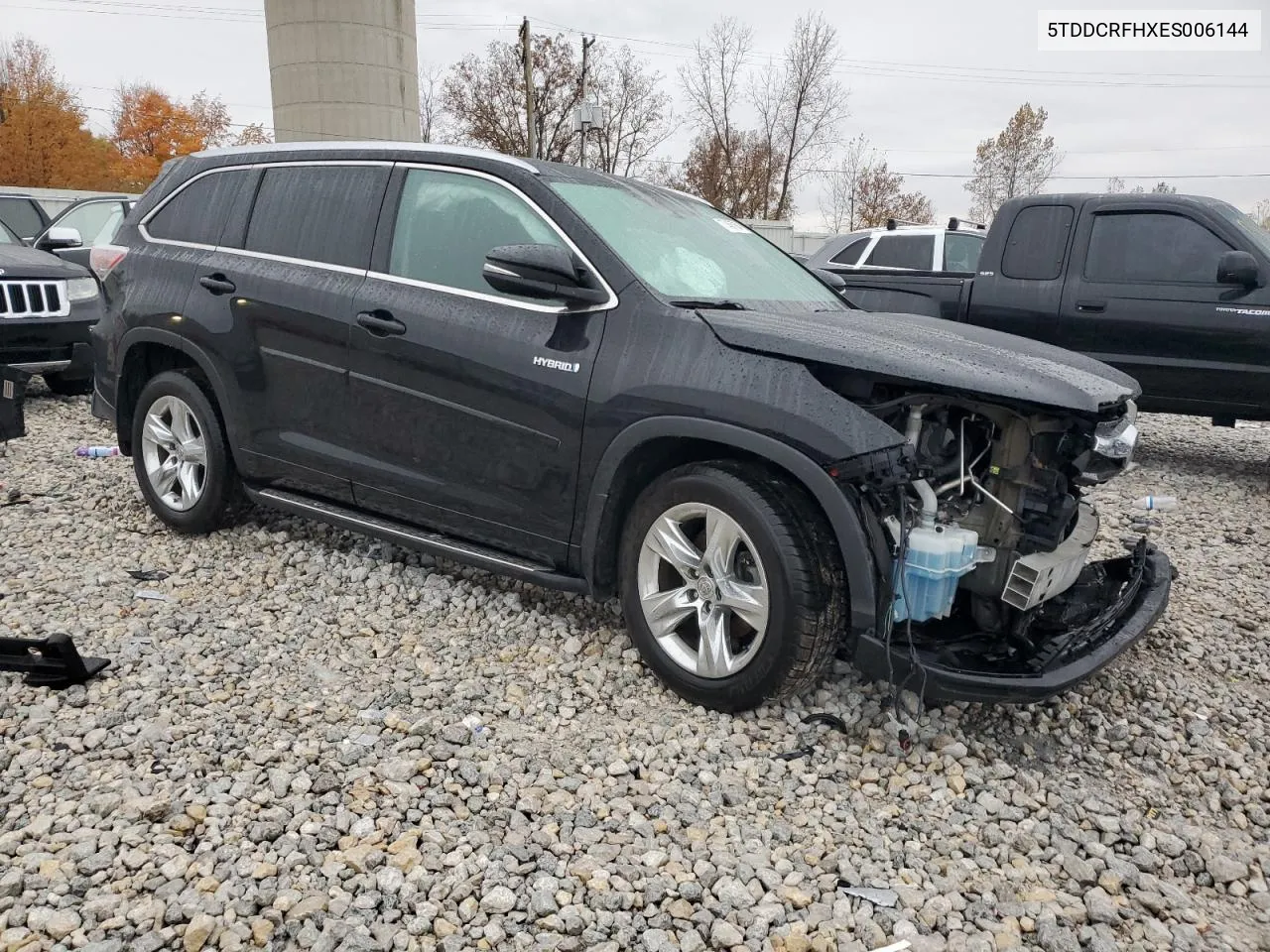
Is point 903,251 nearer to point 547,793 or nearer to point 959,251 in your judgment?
point 959,251

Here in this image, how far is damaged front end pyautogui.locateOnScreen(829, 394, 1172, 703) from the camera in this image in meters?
2.84

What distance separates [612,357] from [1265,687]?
2782mm

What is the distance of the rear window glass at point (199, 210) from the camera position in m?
4.61

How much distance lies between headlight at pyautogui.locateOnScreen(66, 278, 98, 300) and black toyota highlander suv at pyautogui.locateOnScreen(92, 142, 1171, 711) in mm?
4168

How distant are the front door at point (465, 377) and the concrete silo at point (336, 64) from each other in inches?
799

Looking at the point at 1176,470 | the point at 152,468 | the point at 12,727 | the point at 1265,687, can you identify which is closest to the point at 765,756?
the point at 1265,687

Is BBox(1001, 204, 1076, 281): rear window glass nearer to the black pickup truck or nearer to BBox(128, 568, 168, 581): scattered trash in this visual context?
the black pickup truck

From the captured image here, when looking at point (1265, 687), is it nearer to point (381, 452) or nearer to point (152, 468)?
point (381, 452)

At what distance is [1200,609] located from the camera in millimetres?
4418

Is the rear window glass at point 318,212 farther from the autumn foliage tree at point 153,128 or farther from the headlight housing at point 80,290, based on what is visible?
the autumn foliage tree at point 153,128

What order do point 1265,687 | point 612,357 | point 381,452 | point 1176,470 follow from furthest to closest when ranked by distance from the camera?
point 1176,470 → point 381,452 → point 1265,687 → point 612,357

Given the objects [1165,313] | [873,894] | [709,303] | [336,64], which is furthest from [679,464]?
[336,64]

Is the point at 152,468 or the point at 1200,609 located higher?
the point at 152,468

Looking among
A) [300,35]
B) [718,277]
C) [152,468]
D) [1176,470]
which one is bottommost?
[1176,470]
